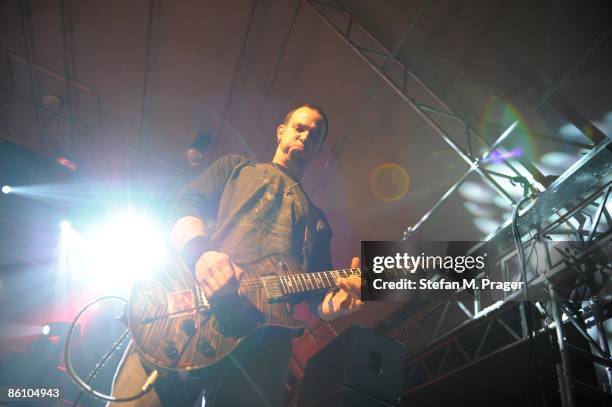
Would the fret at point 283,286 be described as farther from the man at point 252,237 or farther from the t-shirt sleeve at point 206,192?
the t-shirt sleeve at point 206,192

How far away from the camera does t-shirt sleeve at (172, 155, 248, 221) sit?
65.5 inches

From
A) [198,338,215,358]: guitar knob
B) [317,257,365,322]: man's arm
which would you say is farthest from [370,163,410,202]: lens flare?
[198,338,215,358]: guitar knob

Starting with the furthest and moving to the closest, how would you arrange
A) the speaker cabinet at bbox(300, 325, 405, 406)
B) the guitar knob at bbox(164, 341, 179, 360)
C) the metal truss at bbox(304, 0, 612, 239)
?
the metal truss at bbox(304, 0, 612, 239)
the speaker cabinet at bbox(300, 325, 405, 406)
the guitar knob at bbox(164, 341, 179, 360)

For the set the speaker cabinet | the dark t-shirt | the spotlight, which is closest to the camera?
the dark t-shirt

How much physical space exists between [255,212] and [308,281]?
1.20 ft

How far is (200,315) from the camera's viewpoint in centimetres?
142

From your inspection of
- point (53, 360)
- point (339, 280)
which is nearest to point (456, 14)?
point (339, 280)

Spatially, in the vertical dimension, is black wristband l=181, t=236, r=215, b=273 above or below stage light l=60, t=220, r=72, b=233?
below

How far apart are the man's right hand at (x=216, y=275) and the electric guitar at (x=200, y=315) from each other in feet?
0.15

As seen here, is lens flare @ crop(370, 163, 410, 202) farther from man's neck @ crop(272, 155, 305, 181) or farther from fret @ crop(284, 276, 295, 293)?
fret @ crop(284, 276, 295, 293)

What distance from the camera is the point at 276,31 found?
4.67 m

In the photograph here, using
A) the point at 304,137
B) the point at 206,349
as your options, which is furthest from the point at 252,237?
the point at 304,137

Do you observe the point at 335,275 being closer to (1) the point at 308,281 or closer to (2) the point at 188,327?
(1) the point at 308,281

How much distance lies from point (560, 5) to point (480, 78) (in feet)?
3.03
